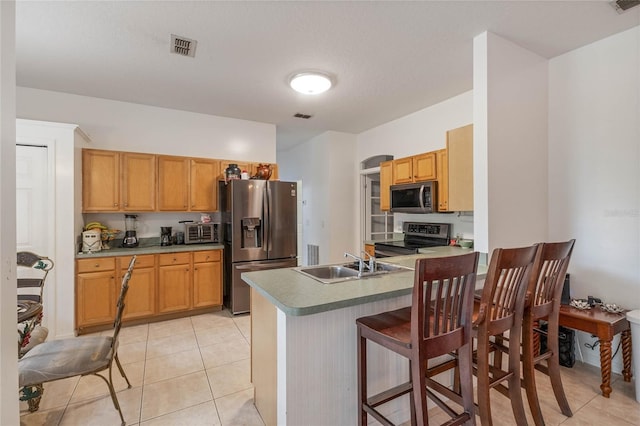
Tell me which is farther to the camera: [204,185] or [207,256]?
[204,185]

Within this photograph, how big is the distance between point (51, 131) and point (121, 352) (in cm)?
230

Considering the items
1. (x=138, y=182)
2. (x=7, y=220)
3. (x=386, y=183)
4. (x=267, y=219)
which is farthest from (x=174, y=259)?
(x=386, y=183)

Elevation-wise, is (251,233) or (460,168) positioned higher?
(460,168)

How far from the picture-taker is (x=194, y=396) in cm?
218

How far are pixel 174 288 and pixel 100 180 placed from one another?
61.3 inches

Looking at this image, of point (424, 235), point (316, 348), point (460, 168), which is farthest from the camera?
point (424, 235)

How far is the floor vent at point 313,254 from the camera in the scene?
5.68 m

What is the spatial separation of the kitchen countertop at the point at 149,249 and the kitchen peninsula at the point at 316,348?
2192 mm

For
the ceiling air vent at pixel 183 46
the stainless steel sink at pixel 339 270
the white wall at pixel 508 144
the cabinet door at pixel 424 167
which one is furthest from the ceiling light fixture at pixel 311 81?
the stainless steel sink at pixel 339 270

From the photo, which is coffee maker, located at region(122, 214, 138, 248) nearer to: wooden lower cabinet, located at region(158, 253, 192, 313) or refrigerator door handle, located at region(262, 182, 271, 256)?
wooden lower cabinet, located at region(158, 253, 192, 313)

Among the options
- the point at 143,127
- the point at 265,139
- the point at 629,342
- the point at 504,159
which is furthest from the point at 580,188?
the point at 143,127

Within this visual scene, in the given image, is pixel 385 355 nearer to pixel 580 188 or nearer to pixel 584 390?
pixel 584 390

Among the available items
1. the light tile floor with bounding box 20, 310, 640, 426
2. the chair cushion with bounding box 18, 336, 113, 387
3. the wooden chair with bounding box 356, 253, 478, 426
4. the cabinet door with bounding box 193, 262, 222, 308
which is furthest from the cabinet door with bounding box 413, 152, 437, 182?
the chair cushion with bounding box 18, 336, 113, 387

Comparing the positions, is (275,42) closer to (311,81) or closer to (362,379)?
(311,81)
